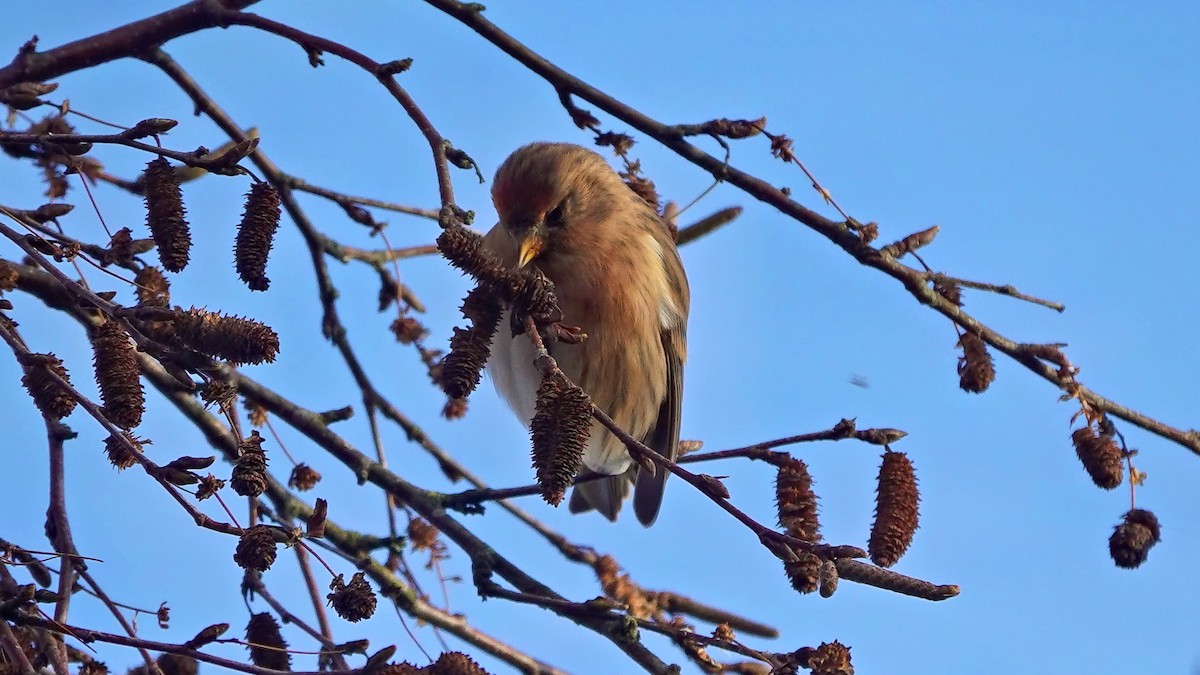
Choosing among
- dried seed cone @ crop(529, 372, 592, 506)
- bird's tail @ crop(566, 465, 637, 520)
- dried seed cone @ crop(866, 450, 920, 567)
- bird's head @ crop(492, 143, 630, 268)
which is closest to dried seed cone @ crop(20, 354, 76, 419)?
dried seed cone @ crop(529, 372, 592, 506)

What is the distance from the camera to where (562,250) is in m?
4.28

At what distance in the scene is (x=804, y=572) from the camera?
7.99 feet

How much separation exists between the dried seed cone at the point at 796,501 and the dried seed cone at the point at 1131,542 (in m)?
0.90

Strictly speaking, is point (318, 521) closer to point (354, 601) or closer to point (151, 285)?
point (354, 601)

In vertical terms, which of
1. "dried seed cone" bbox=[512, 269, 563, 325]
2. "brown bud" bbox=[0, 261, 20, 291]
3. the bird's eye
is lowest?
"dried seed cone" bbox=[512, 269, 563, 325]

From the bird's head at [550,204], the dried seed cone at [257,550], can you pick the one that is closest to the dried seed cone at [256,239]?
the dried seed cone at [257,550]

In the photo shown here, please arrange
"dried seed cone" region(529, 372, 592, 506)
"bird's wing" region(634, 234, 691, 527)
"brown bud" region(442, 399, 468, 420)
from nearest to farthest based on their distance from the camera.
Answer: "dried seed cone" region(529, 372, 592, 506) < "brown bud" region(442, 399, 468, 420) < "bird's wing" region(634, 234, 691, 527)

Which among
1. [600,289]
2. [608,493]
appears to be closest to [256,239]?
[600,289]

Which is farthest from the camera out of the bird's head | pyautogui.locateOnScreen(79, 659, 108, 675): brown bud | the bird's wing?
the bird's wing

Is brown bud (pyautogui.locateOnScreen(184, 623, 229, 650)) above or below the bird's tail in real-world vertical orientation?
below

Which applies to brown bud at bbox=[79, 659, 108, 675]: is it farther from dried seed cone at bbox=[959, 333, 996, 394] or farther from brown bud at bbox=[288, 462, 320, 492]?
dried seed cone at bbox=[959, 333, 996, 394]

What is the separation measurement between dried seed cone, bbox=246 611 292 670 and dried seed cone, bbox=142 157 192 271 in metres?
0.86

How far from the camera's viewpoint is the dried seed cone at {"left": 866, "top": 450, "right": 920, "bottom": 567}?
2.71m

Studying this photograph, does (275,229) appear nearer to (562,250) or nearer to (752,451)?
Answer: (752,451)
